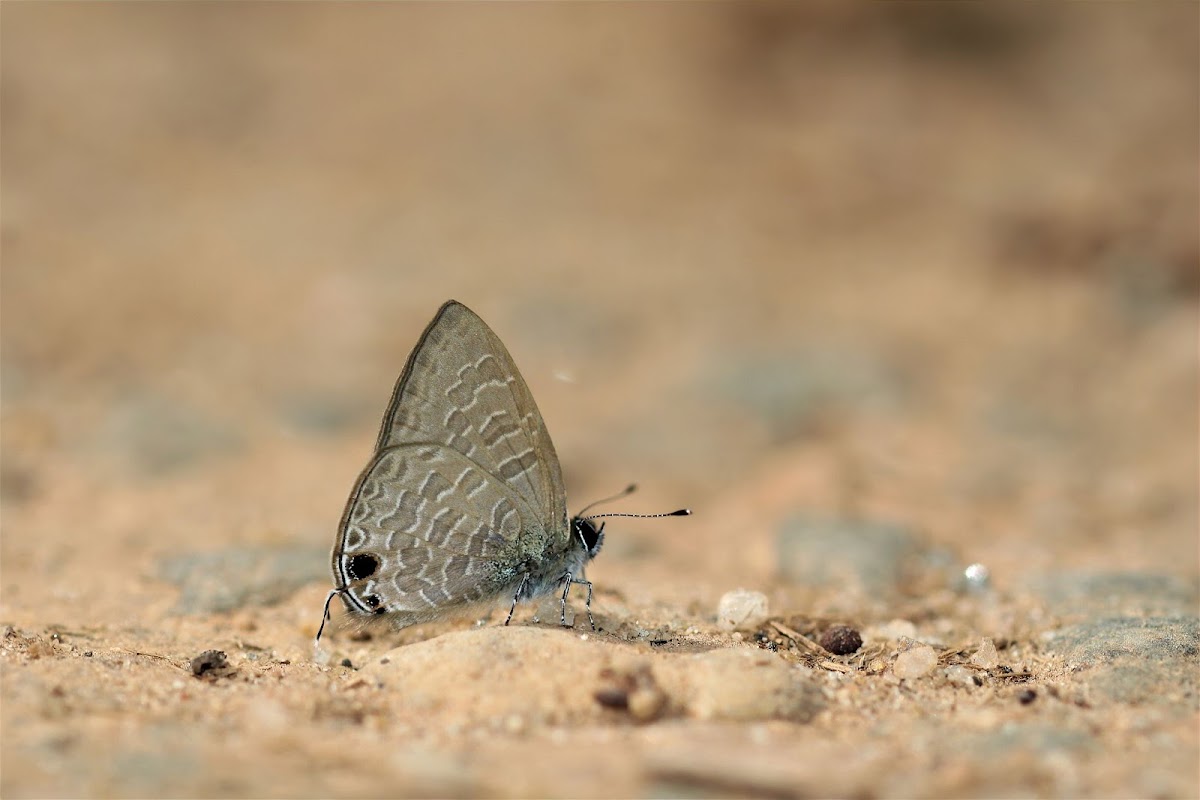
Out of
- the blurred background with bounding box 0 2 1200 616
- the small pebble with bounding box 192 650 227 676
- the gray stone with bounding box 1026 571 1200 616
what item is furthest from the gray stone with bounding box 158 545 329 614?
the gray stone with bounding box 1026 571 1200 616

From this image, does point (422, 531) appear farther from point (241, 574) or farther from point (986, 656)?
point (986, 656)

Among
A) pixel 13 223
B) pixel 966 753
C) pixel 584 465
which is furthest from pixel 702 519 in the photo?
pixel 13 223

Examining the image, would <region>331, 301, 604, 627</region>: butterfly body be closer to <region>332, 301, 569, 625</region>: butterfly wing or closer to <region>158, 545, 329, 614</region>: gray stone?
<region>332, 301, 569, 625</region>: butterfly wing

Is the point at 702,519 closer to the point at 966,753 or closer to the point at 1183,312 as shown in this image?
the point at 966,753

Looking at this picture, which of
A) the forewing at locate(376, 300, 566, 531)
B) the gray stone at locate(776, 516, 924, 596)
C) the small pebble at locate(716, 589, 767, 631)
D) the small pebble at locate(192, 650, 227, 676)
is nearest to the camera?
the small pebble at locate(192, 650, 227, 676)

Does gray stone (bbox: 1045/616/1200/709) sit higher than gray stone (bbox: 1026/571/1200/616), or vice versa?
gray stone (bbox: 1026/571/1200/616)

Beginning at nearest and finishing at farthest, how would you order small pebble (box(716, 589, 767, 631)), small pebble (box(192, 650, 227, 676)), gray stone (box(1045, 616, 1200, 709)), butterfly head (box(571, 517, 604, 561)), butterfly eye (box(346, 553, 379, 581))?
gray stone (box(1045, 616, 1200, 709))
small pebble (box(192, 650, 227, 676))
butterfly eye (box(346, 553, 379, 581))
butterfly head (box(571, 517, 604, 561))
small pebble (box(716, 589, 767, 631))
